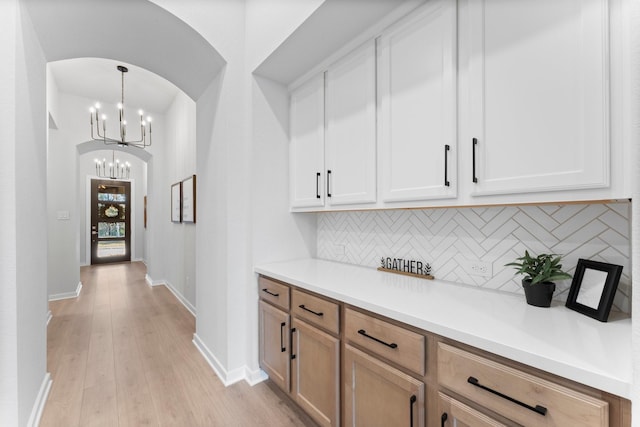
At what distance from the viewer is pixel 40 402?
73.0 inches

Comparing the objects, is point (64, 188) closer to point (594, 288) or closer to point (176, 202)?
point (176, 202)

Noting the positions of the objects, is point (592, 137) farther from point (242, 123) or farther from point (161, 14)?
point (161, 14)

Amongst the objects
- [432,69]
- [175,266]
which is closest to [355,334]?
[432,69]

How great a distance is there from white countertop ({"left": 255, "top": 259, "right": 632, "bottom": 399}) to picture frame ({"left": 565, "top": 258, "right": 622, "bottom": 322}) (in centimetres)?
3

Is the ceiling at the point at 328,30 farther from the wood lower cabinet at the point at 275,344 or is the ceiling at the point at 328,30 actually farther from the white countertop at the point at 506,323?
the wood lower cabinet at the point at 275,344

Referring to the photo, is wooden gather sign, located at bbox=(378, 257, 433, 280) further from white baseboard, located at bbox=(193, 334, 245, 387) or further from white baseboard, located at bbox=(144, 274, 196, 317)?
white baseboard, located at bbox=(144, 274, 196, 317)

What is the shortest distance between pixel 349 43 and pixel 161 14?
1.25 metres

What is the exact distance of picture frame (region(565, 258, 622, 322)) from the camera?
991 mm

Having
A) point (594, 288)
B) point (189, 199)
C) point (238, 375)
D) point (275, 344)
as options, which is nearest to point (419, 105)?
point (594, 288)

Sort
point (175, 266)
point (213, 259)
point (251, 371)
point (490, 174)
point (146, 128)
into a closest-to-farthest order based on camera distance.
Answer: point (490, 174)
point (251, 371)
point (213, 259)
point (175, 266)
point (146, 128)

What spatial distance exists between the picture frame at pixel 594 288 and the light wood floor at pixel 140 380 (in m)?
1.59

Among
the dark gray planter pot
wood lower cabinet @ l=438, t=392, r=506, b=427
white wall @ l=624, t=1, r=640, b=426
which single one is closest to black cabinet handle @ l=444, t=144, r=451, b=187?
the dark gray planter pot

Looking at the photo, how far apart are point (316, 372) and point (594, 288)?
1.34m

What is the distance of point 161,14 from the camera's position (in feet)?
6.13
